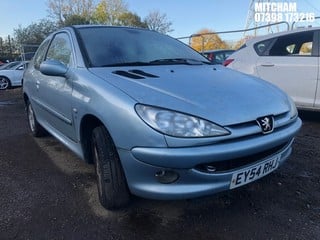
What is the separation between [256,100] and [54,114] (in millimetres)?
2090

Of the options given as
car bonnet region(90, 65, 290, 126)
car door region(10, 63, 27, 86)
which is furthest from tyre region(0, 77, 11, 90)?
car bonnet region(90, 65, 290, 126)

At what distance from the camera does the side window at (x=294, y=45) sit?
202 inches

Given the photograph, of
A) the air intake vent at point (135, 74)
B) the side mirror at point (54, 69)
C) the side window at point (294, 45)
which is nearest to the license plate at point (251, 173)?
the air intake vent at point (135, 74)

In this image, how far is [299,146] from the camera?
4156 mm

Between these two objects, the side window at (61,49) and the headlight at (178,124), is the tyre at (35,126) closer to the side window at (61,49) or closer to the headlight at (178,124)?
the side window at (61,49)

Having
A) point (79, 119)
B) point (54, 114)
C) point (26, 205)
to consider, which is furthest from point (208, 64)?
point (26, 205)

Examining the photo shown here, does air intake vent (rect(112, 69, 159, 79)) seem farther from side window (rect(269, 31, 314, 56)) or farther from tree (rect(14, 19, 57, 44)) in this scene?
tree (rect(14, 19, 57, 44))

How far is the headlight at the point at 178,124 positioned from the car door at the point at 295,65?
3446 millimetres

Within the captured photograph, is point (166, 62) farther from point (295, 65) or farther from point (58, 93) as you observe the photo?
point (295, 65)

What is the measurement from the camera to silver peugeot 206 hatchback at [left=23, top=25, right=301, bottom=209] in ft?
6.82

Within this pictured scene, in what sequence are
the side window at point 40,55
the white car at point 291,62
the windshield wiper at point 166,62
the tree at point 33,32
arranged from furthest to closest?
the tree at point 33,32, the white car at point 291,62, the side window at point 40,55, the windshield wiper at point 166,62

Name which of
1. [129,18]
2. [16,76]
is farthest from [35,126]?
[129,18]

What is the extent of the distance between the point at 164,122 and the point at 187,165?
0.30 m

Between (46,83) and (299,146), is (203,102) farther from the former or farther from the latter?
(299,146)
